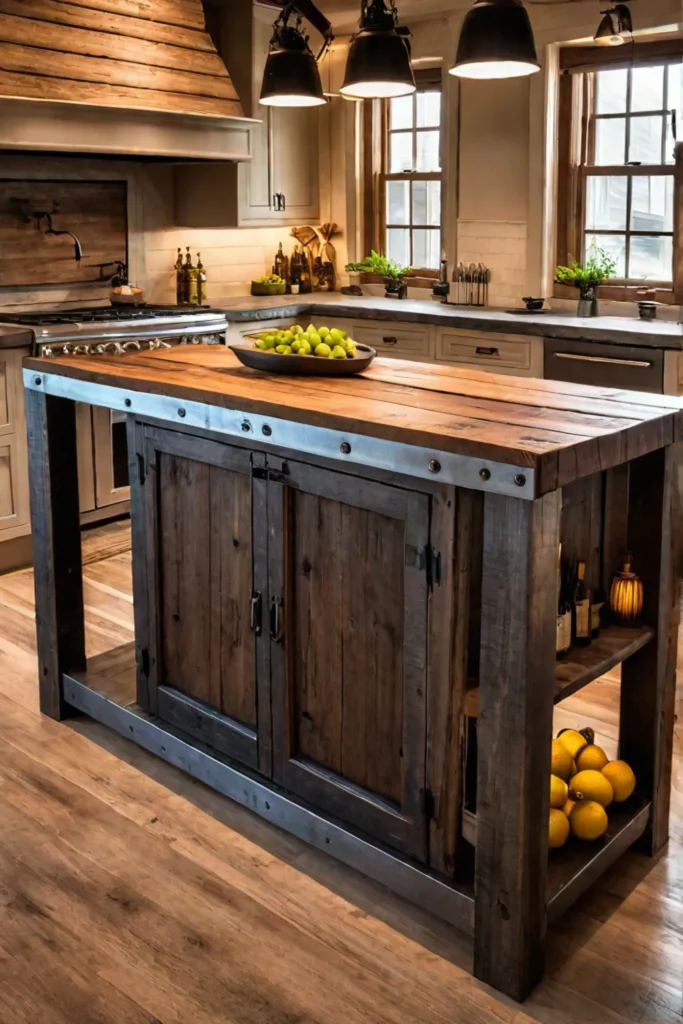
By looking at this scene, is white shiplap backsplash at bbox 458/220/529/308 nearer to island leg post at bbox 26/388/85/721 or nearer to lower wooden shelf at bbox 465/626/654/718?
island leg post at bbox 26/388/85/721

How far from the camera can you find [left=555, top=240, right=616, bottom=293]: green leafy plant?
18.7 feet

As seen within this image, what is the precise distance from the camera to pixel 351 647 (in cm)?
257

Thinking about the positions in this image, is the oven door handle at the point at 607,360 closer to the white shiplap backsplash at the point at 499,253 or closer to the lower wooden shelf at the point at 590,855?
the white shiplap backsplash at the point at 499,253

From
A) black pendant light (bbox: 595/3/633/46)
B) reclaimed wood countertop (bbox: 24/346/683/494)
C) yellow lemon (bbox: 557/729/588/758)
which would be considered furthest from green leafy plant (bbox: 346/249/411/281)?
yellow lemon (bbox: 557/729/588/758)

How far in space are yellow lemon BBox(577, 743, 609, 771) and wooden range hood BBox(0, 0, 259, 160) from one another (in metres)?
3.89

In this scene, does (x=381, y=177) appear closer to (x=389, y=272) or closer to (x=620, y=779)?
(x=389, y=272)

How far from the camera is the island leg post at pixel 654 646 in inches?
100

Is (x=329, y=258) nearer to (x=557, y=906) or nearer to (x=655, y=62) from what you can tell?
(x=655, y=62)

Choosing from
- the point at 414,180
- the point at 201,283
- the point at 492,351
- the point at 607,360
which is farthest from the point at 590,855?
the point at 414,180

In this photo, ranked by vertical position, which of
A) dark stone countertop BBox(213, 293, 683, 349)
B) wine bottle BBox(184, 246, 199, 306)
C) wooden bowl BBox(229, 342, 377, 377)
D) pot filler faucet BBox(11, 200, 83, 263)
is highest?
pot filler faucet BBox(11, 200, 83, 263)

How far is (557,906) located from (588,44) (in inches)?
190

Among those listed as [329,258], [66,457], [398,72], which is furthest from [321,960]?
[329,258]

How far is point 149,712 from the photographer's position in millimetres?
3221

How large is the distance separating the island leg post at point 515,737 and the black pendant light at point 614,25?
362 centimetres
